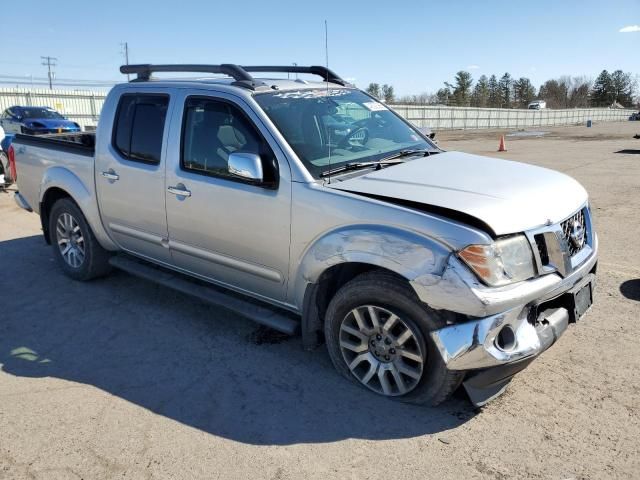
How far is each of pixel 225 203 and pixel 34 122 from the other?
65.2 ft

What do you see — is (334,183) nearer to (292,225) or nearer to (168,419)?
(292,225)

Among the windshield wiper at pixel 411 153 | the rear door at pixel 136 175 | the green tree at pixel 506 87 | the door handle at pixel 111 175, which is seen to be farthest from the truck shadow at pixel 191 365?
the green tree at pixel 506 87

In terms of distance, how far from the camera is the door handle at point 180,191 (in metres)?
4.03

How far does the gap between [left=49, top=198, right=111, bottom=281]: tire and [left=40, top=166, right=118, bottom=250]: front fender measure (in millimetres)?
148

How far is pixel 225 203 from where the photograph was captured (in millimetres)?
3773

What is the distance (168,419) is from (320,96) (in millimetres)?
2583

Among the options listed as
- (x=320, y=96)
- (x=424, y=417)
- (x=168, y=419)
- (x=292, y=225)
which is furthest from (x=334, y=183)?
(x=168, y=419)

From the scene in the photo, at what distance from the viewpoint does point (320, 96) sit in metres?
4.22

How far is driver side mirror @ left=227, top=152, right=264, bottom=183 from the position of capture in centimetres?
342

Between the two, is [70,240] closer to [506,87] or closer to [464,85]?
[464,85]

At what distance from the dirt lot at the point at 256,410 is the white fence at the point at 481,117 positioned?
30343 mm

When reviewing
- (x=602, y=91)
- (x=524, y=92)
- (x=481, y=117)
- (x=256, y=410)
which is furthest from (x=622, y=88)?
(x=256, y=410)

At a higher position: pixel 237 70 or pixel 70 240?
pixel 237 70

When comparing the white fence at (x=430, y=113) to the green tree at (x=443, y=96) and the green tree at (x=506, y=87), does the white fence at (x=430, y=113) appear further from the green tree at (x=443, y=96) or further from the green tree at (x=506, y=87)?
the green tree at (x=506, y=87)
